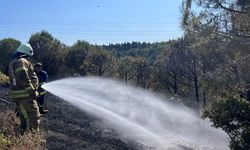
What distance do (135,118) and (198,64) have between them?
1725cm

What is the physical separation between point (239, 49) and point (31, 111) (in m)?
6.06

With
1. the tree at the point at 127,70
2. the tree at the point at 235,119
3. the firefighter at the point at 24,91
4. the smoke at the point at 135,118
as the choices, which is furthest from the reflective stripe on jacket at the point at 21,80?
the tree at the point at 127,70

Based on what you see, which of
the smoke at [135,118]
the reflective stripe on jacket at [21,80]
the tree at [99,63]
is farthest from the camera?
the tree at [99,63]

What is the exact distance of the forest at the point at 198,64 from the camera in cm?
1170

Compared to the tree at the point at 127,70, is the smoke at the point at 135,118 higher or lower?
higher

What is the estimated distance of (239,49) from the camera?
11844mm

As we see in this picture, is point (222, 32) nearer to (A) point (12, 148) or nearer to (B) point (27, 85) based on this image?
(B) point (27, 85)

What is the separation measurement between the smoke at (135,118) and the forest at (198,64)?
1.60 meters

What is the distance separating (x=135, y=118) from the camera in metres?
17.5

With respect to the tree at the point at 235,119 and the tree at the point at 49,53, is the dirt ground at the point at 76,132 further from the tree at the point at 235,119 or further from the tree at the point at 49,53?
the tree at the point at 49,53

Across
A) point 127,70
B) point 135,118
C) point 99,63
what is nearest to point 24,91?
point 135,118

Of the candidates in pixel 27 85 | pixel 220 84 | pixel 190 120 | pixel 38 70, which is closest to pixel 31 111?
pixel 27 85

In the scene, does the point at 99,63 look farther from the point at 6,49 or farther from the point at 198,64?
the point at 198,64

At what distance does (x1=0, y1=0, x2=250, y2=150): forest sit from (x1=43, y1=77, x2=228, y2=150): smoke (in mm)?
1597
